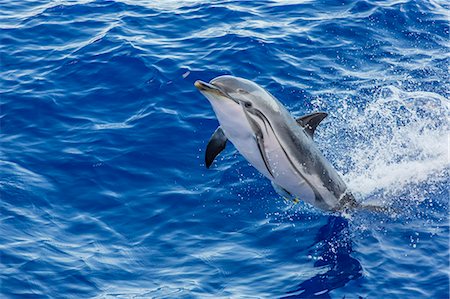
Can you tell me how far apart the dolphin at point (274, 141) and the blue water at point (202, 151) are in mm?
738

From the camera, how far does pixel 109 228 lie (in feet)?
45.1

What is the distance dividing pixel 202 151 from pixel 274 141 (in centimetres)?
359

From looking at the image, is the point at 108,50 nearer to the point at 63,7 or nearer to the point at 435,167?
the point at 63,7

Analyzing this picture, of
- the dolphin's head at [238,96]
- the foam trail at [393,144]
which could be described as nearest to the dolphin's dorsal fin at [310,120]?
the dolphin's head at [238,96]

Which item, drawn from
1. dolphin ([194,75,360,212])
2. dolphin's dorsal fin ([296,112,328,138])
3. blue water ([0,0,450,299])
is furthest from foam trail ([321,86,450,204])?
dolphin's dorsal fin ([296,112,328,138])

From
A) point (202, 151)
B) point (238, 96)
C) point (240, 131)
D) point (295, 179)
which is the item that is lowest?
point (202, 151)

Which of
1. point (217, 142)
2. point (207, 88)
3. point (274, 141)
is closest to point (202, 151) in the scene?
point (217, 142)

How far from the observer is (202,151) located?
16.2 m

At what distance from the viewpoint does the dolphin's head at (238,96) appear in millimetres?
12164

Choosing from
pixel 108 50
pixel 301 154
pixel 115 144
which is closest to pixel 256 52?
pixel 108 50

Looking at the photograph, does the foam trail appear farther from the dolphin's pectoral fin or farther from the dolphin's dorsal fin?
the dolphin's pectoral fin

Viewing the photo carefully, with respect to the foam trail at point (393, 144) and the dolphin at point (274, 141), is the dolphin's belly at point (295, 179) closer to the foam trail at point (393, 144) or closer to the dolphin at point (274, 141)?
the dolphin at point (274, 141)

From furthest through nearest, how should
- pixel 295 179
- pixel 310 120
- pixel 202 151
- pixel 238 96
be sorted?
pixel 202 151
pixel 310 120
pixel 295 179
pixel 238 96

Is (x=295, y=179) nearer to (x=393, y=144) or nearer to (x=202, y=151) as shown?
(x=202, y=151)
